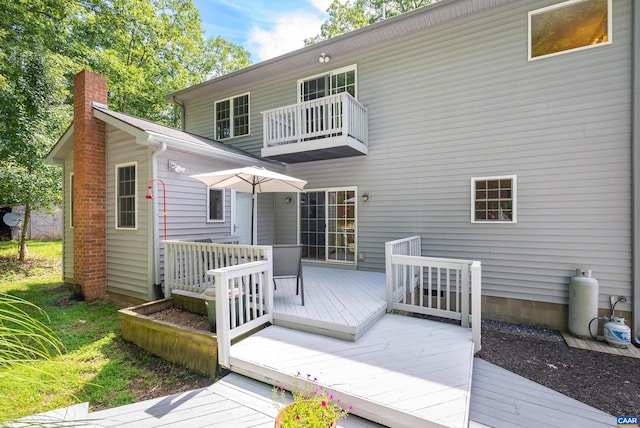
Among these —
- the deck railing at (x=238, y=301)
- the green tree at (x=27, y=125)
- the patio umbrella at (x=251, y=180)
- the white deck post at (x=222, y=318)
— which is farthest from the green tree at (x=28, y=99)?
the white deck post at (x=222, y=318)

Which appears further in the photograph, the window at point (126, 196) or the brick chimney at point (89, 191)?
the brick chimney at point (89, 191)

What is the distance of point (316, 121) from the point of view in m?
7.25

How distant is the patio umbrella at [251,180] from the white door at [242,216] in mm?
2194

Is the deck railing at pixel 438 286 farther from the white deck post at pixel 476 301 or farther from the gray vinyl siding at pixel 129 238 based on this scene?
the gray vinyl siding at pixel 129 238

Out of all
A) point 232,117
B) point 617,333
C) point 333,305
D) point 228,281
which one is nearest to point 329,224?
point 333,305

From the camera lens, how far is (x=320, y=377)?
283cm

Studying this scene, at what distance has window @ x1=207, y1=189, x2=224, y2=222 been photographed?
22.2 ft

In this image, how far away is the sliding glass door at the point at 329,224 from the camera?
7.56m

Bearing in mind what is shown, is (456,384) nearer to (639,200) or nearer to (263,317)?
(263,317)

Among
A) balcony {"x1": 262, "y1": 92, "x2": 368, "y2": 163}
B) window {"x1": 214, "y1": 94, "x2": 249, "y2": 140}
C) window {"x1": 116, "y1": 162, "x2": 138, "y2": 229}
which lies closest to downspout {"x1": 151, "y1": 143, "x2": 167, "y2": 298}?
window {"x1": 116, "y1": 162, "x2": 138, "y2": 229}

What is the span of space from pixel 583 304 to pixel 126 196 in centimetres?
910

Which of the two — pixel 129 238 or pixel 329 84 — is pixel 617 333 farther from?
pixel 129 238

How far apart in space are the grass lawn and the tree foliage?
15754mm

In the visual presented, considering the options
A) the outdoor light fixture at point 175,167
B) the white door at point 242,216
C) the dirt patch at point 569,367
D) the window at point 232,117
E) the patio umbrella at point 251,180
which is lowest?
the dirt patch at point 569,367
